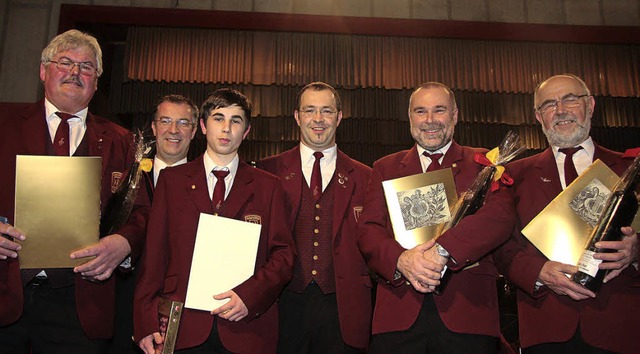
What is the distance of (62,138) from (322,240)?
1.33 metres

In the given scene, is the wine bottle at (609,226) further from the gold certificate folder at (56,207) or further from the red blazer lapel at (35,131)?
A: the red blazer lapel at (35,131)

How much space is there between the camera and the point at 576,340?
228cm

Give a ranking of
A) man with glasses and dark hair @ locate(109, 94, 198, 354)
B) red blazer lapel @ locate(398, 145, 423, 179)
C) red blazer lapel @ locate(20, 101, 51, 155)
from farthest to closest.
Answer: man with glasses and dark hair @ locate(109, 94, 198, 354) → red blazer lapel @ locate(398, 145, 423, 179) → red blazer lapel @ locate(20, 101, 51, 155)

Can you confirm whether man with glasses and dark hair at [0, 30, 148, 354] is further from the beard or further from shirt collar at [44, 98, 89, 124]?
the beard

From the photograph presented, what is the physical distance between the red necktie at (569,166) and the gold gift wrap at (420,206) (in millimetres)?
610

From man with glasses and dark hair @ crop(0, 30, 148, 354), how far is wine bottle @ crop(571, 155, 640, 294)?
6.40 feet

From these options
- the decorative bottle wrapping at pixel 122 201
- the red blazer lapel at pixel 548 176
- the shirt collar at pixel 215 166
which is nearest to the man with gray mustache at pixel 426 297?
the red blazer lapel at pixel 548 176

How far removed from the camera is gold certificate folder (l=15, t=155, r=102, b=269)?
7.00 ft

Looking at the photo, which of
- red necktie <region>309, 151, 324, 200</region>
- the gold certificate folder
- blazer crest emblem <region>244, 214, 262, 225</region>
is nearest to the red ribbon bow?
red necktie <region>309, 151, 324, 200</region>

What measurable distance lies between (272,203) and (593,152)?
64.0 inches

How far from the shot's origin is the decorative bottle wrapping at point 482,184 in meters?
2.31

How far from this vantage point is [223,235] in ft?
7.38

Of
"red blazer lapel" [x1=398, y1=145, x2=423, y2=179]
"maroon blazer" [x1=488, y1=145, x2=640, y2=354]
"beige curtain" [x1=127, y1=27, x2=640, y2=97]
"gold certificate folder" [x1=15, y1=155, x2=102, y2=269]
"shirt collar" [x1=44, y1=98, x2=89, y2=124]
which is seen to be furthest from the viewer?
"beige curtain" [x1=127, y1=27, x2=640, y2=97]

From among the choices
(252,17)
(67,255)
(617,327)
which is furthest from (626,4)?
(67,255)
